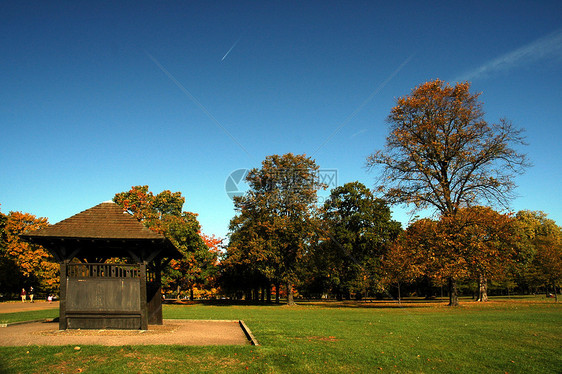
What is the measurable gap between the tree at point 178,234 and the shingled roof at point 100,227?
1048 inches

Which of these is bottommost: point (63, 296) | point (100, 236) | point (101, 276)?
point (63, 296)

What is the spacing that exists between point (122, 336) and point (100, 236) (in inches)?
150

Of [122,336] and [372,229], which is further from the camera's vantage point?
[372,229]

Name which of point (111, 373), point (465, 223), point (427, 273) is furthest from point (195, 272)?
point (111, 373)

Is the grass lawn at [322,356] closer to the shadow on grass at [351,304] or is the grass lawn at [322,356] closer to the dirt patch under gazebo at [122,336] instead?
the dirt patch under gazebo at [122,336]

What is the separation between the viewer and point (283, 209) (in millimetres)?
40344

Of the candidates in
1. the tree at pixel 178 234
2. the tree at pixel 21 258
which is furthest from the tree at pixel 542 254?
the tree at pixel 21 258

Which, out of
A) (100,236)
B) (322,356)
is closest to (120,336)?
(100,236)

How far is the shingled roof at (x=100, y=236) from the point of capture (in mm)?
13898

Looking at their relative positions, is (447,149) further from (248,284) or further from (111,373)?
(248,284)

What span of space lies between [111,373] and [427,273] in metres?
26.3

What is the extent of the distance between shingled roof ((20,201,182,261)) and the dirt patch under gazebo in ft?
9.32

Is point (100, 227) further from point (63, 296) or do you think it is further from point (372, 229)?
point (372, 229)

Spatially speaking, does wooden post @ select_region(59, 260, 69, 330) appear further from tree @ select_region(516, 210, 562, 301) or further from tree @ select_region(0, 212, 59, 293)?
tree @ select_region(516, 210, 562, 301)
